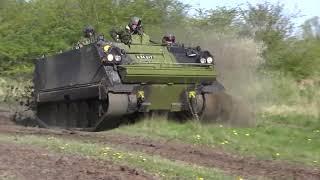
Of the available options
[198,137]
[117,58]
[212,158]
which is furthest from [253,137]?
[117,58]

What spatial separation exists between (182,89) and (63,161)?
20.9 ft

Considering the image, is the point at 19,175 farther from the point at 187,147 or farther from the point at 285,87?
the point at 285,87

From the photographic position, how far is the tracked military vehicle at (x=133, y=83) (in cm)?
1307

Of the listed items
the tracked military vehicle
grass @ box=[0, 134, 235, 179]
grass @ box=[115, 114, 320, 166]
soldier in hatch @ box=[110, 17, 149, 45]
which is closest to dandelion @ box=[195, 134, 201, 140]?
grass @ box=[115, 114, 320, 166]

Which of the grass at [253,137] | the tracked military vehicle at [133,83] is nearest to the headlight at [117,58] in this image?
the tracked military vehicle at [133,83]

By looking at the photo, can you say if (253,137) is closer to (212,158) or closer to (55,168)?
(212,158)

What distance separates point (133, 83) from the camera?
1321 cm

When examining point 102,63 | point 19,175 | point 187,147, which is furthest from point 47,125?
point 19,175

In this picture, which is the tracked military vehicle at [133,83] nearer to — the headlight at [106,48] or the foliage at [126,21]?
the headlight at [106,48]

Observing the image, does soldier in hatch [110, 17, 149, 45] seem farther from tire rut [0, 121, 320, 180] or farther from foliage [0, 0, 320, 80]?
foliage [0, 0, 320, 80]

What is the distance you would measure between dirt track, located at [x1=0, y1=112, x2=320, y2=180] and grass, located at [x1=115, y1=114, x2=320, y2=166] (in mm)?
505

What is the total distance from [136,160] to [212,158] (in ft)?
4.69

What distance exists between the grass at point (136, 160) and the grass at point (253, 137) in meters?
1.89

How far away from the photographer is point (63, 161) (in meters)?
7.64
